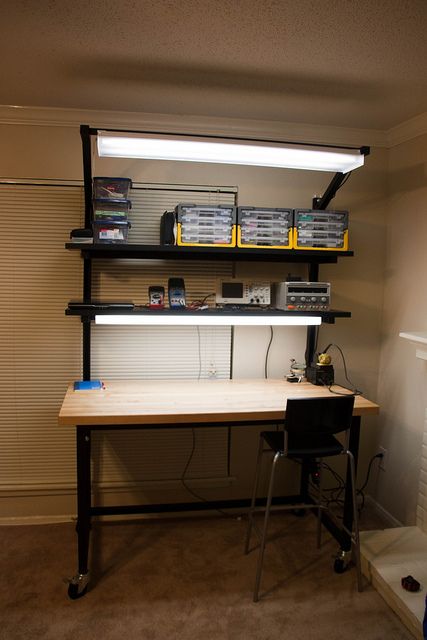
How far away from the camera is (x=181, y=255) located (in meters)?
2.71

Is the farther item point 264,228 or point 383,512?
point 383,512

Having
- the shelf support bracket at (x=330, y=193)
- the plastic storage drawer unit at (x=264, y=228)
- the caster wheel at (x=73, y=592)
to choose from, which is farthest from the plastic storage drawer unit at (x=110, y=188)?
the caster wheel at (x=73, y=592)

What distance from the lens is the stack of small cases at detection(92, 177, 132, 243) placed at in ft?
7.98

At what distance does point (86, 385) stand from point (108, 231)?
0.90 metres

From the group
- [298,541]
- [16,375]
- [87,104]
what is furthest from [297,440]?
[87,104]

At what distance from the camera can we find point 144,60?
203cm

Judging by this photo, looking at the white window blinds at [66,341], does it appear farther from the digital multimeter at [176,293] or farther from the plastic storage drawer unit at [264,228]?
the plastic storage drawer unit at [264,228]

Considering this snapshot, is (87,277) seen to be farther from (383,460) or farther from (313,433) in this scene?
(383,460)

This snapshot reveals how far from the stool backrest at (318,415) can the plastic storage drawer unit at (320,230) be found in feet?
2.99

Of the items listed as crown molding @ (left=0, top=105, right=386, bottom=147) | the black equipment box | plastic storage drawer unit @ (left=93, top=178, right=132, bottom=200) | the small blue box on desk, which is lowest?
the small blue box on desk

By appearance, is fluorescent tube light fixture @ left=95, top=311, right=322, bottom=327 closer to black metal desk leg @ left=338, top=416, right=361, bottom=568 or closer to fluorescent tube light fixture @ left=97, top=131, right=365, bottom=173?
black metal desk leg @ left=338, top=416, right=361, bottom=568

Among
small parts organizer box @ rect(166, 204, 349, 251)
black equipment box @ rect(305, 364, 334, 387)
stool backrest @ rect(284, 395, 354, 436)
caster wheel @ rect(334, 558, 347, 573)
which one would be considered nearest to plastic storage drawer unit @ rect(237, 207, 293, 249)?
small parts organizer box @ rect(166, 204, 349, 251)

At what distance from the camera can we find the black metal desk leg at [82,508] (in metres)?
2.17

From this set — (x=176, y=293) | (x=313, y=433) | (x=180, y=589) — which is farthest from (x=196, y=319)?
(x=180, y=589)
